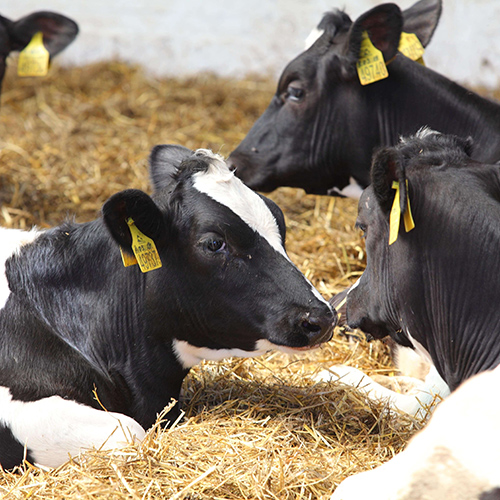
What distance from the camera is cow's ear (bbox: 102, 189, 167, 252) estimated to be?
3.40 metres

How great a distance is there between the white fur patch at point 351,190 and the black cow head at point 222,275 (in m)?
2.22

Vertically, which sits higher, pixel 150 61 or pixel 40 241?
pixel 150 61

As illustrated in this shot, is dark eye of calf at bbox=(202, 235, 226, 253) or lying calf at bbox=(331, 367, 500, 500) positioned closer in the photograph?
lying calf at bbox=(331, 367, 500, 500)

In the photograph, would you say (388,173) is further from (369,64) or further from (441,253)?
(369,64)

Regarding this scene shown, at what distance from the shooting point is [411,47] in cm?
596

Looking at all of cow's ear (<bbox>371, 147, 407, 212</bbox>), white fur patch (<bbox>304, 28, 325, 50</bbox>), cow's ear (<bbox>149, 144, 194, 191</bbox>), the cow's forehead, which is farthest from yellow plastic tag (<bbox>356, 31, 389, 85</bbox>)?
cow's ear (<bbox>371, 147, 407, 212</bbox>)

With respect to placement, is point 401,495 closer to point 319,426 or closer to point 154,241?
point 319,426

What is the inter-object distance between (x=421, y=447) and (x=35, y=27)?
5625mm

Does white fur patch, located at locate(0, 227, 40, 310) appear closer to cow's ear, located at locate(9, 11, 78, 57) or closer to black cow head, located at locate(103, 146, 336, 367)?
black cow head, located at locate(103, 146, 336, 367)

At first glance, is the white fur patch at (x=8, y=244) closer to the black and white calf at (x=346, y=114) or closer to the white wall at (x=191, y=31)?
the black and white calf at (x=346, y=114)

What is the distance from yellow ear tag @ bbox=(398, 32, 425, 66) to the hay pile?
4.52ft

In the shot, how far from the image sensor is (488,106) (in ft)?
18.1

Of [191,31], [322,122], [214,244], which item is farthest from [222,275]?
[191,31]

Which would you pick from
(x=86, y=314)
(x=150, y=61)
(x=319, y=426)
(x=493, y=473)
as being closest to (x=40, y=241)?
(x=86, y=314)
